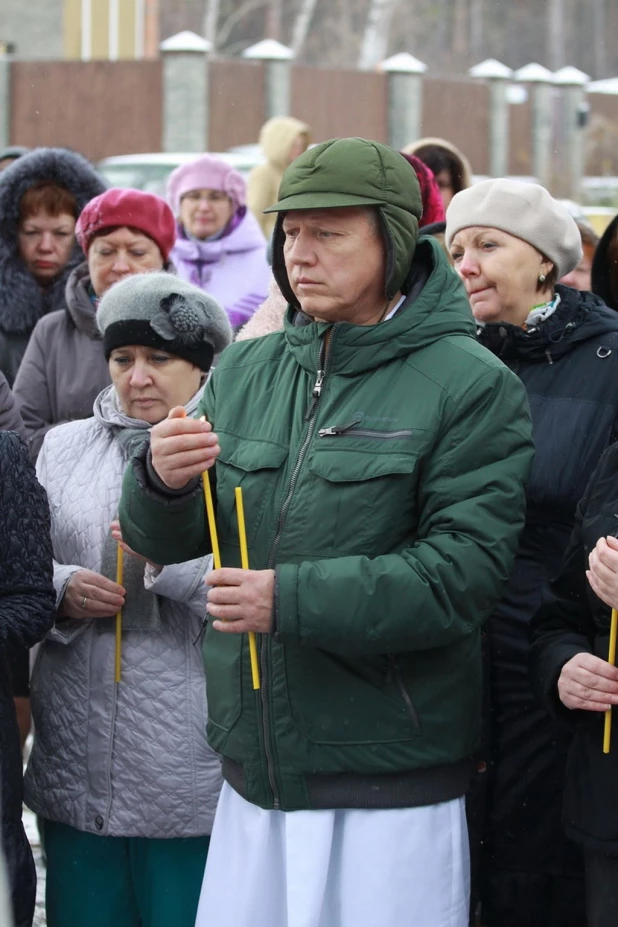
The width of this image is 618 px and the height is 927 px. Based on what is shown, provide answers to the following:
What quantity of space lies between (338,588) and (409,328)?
1.80 ft

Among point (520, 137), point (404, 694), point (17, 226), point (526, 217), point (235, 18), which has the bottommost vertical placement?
point (404, 694)

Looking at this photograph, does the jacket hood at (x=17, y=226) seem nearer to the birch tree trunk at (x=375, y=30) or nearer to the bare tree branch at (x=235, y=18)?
the birch tree trunk at (x=375, y=30)

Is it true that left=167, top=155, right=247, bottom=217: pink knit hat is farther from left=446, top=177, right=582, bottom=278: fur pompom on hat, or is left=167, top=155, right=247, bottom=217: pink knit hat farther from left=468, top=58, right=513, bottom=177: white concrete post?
left=468, top=58, right=513, bottom=177: white concrete post

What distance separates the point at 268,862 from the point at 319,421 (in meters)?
0.87

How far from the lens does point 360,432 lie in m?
2.77

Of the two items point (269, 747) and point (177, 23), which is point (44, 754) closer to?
point (269, 747)

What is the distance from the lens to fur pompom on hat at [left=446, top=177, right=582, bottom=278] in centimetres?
357

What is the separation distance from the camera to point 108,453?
359 centimetres

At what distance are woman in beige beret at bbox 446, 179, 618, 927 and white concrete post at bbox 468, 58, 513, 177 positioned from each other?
23.2 m

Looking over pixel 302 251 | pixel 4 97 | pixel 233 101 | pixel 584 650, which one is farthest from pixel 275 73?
pixel 584 650

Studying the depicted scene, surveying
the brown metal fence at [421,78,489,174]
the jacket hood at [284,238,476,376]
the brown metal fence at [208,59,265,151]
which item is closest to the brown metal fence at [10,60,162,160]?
the brown metal fence at [208,59,265,151]

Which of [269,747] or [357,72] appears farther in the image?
[357,72]

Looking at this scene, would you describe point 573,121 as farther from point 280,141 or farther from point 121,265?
point 121,265

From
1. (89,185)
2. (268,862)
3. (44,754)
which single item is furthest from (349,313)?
(89,185)
